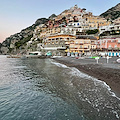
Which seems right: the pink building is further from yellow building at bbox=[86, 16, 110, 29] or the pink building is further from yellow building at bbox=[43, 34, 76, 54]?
yellow building at bbox=[86, 16, 110, 29]

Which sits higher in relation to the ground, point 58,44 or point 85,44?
point 58,44

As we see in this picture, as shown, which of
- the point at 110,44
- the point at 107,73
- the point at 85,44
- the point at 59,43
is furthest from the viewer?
the point at 59,43

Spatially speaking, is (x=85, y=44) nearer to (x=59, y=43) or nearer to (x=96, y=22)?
(x=59, y=43)

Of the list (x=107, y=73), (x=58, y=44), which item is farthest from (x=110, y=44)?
(x=107, y=73)

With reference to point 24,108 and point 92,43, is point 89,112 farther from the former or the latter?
point 92,43

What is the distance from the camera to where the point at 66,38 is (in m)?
69.1

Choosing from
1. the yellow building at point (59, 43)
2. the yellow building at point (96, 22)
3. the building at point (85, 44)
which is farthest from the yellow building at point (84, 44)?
the yellow building at point (96, 22)

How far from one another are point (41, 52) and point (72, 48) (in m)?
24.0

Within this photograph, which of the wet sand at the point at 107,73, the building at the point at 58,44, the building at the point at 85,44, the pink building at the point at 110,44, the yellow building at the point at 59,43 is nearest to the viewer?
the wet sand at the point at 107,73

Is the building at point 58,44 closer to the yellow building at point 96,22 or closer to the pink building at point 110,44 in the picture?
the pink building at point 110,44

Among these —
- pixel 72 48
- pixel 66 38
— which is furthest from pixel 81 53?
pixel 66 38

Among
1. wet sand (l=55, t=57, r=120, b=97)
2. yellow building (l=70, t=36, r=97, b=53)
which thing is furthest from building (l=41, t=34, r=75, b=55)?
wet sand (l=55, t=57, r=120, b=97)

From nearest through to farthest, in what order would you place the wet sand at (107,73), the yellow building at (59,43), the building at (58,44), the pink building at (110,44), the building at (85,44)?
the wet sand at (107,73), the pink building at (110,44), the building at (85,44), the building at (58,44), the yellow building at (59,43)

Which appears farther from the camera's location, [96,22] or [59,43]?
[96,22]
